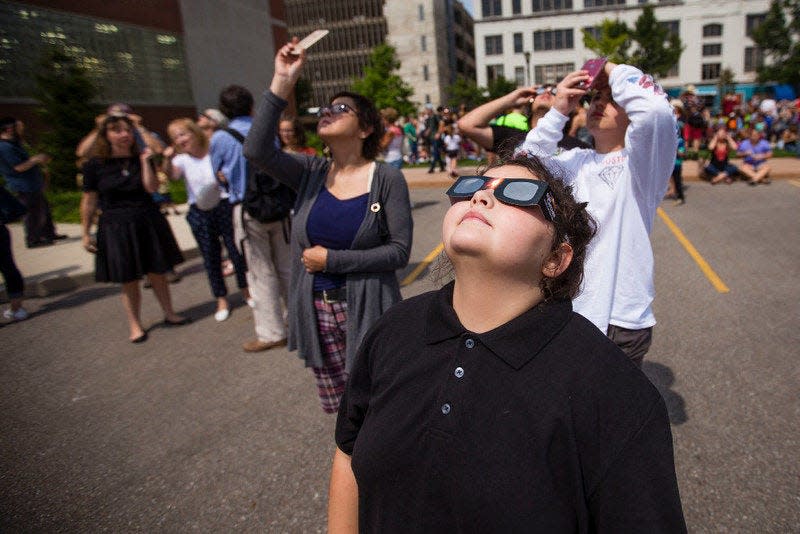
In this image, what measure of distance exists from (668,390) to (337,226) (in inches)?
101

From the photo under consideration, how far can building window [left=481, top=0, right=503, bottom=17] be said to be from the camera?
2640 inches

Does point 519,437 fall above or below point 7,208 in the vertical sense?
below

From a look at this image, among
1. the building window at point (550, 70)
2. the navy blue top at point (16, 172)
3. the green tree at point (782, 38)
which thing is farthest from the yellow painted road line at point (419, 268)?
the building window at point (550, 70)

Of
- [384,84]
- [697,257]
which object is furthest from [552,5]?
[697,257]

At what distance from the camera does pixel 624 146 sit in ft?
6.91

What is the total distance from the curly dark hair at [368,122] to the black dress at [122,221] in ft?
9.90

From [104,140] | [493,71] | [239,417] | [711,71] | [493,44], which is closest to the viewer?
[239,417]

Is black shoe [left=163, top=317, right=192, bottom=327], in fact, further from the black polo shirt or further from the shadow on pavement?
the black polo shirt

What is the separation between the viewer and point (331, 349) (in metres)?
2.65

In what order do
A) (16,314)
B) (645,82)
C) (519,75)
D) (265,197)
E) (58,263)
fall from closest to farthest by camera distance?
(645,82), (265,197), (16,314), (58,263), (519,75)

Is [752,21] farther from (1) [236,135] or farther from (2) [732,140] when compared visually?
(1) [236,135]

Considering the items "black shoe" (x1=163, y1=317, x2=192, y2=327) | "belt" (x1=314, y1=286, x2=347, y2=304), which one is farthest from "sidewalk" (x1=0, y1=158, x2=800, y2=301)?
"belt" (x1=314, y1=286, x2=347, y2=304)

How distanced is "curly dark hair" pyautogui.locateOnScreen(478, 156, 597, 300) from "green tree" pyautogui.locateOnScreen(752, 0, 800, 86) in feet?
204

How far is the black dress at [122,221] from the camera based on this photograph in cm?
466
